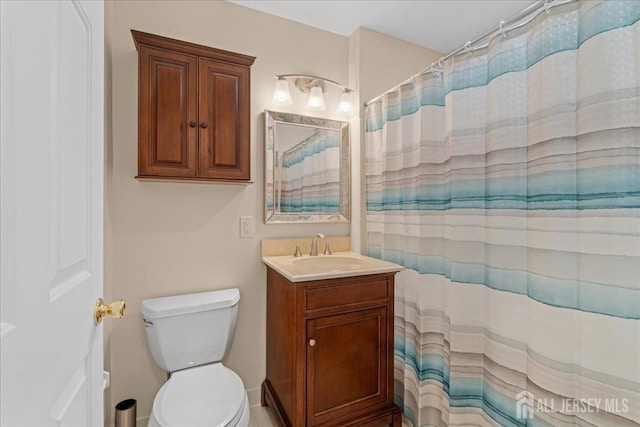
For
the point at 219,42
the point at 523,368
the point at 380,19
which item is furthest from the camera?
the point at 380,19

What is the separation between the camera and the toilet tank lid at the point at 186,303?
1472mm

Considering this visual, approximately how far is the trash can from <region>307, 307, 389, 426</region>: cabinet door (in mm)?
927

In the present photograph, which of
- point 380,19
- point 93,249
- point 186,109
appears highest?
point 380,19

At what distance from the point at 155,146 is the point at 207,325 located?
0.96 meters

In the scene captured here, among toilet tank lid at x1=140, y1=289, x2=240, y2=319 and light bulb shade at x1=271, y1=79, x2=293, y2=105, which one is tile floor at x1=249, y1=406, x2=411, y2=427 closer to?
toilet tank lid at x1=140, y1=289, x2=240, y2=319

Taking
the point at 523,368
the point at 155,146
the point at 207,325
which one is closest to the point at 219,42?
the point at 155,146

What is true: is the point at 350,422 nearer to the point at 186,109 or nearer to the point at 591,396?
the point at 591,396

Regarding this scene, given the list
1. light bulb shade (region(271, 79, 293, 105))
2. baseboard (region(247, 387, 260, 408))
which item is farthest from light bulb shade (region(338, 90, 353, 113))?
baseboard (region(247, 387, 260, 408))

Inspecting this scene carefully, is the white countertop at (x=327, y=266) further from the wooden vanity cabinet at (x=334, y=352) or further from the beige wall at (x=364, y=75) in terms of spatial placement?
the beige wall at (x=364, y=75)

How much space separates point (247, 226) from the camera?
1898 mm

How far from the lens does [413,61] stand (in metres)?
2.35

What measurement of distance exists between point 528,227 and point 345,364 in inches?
42.3

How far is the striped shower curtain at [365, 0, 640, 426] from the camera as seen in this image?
0.89 metres

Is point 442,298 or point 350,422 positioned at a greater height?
point 442,298
